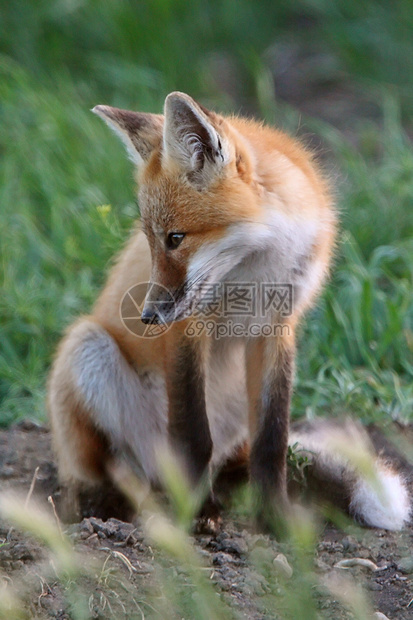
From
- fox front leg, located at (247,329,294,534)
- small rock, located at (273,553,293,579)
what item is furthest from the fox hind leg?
small rock, located at (273,553,293,579)

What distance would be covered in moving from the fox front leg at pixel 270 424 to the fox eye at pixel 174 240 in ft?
2.30

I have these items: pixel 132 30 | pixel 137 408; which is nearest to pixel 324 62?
pixel 132 30

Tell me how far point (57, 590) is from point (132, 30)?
20.3ft

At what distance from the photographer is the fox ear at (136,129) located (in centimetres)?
329

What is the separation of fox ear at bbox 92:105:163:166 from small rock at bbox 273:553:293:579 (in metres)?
1.68

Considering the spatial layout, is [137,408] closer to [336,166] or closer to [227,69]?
[336,166]

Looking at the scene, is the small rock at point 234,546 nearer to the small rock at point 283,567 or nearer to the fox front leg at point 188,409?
the small rock at point 283,567

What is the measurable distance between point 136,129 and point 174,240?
58cm

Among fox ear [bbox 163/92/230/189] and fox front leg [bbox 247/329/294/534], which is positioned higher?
fox ear [bbox 163/92/230/189]

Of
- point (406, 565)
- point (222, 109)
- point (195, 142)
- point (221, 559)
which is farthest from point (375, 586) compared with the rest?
point (222, 109)

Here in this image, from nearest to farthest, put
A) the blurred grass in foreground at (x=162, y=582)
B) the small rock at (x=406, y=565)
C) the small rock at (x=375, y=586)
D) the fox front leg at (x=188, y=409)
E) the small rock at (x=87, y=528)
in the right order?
the blurred grass in foreground at (x=162, y=582), the small rock at (x=375, y=586), the small rock at (x=406, y=565), the small rock at (x=87, y=528), the fox front leg at (x=188, y=409)

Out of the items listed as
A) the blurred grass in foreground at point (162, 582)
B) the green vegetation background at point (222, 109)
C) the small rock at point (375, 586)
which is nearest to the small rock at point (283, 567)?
the blurred grass in foreground at point (162, 582)

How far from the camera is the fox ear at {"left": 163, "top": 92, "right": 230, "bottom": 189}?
2.94 m

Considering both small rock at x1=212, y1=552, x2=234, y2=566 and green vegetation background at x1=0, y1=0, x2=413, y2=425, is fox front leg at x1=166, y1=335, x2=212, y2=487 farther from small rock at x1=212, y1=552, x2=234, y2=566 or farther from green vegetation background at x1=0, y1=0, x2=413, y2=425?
green vegetation background at x1=0, y1=0, x2=413, y2=425
